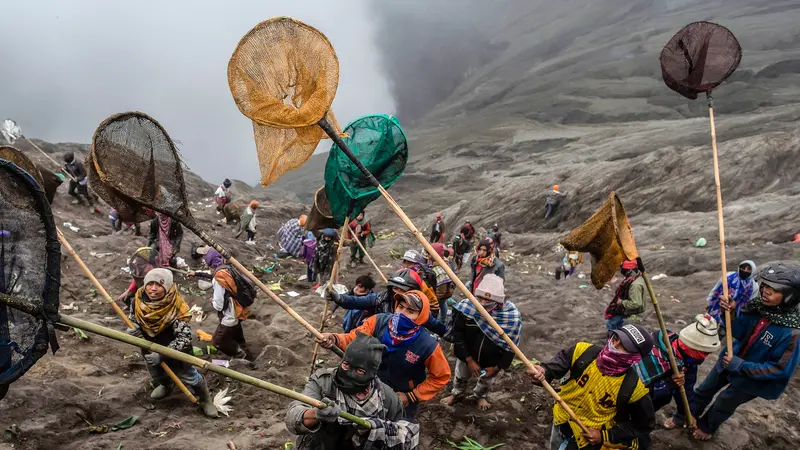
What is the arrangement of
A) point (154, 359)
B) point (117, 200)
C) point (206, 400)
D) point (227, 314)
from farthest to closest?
point (227, 314), point (206, 400), point (154, 359), point (117, 200)

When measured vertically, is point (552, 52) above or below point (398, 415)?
above

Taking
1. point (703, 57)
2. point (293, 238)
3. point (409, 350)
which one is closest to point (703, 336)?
point (409, 350)

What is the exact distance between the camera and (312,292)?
9.75 meters

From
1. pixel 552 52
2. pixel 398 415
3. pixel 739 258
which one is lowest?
pixel 739 258

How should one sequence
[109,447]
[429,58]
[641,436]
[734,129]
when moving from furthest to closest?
[429,58]
[734,129]
[109,447]
[641,436]

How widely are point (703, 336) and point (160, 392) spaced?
522cm

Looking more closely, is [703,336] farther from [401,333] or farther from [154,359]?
[154,359]

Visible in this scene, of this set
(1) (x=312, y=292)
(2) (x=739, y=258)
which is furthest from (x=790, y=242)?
(1) (x=312, y=292)

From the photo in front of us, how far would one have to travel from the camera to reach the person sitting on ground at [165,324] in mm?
4020

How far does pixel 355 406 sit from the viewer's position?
2.64 metres

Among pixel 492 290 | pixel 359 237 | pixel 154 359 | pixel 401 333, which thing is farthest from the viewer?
pixel 359 237

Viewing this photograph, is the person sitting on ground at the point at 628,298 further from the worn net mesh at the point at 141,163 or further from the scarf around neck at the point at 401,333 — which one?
the worn net mesh at the point at 141,163

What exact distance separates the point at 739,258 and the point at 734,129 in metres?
17.1

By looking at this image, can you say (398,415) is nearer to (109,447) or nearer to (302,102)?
(302,102)
